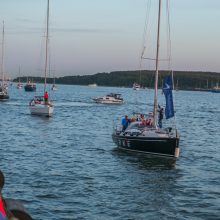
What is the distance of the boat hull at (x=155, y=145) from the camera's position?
29.2 m

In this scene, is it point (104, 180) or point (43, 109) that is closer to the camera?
point (104, 180)

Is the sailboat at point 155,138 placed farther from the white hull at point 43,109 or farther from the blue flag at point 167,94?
the white hull at point 43,109

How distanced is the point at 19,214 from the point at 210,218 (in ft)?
34.8

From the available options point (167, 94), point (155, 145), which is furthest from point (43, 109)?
point (167, 94)

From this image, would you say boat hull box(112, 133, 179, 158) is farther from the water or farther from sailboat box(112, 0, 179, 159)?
the water

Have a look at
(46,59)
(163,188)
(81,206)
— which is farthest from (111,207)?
(46,59)

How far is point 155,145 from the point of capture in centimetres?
2966

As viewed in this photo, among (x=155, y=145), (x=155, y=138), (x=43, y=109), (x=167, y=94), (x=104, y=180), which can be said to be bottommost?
(x=104, y=180)

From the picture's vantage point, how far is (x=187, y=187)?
75.1ft

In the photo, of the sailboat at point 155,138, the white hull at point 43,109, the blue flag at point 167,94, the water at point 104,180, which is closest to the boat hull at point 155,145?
the sailboat at point 155,138

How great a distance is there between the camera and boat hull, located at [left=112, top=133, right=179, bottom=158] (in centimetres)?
2920

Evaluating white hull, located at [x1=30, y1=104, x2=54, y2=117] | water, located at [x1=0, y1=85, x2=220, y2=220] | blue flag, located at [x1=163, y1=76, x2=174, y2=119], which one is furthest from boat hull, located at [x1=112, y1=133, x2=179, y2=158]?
white hull, located at [x1=30, y1=104, x2=54, y2=117]

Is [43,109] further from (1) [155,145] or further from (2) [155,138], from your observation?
(2) [155,138]

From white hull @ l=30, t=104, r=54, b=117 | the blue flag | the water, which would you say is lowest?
the water
